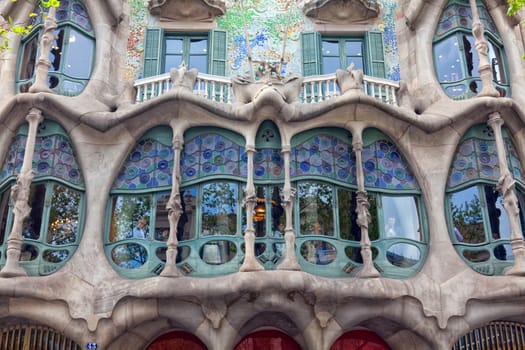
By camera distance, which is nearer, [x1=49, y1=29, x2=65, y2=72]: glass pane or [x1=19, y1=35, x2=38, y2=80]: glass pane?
[x1=49, y1=29, x2=65, y2=72]: glass pane

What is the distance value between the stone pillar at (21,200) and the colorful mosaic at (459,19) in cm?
949

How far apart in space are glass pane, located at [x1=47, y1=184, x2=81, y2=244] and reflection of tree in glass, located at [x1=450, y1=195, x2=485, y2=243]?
7990 mm

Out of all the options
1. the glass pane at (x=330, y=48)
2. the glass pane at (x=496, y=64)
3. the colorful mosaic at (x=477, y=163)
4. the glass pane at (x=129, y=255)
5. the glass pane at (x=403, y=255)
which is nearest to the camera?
the glass pane at (x=129, y=255)

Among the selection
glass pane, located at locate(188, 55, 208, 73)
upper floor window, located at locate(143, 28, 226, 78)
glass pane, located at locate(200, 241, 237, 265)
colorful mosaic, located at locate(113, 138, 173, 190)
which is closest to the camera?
glass pane, located at locate(200, 241, 237, 265)

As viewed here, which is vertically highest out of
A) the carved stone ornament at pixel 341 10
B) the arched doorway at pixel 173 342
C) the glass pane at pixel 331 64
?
the carved stone ornament at pixel 341 10

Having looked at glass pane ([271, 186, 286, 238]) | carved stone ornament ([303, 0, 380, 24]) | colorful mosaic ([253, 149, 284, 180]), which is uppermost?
carved stone ornament ([303, 0, 380, 24])

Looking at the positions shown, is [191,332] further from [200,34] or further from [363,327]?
[200,34]

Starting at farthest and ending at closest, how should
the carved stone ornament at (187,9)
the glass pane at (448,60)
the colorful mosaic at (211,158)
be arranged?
the carved stone ornament at (187,9), the glass pane at (448,60), the colorful mosaic at (211,158)

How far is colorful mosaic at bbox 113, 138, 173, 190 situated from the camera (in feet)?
43.1

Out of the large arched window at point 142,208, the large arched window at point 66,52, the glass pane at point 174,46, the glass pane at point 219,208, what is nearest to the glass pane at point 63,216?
the large arched window at point 142,208

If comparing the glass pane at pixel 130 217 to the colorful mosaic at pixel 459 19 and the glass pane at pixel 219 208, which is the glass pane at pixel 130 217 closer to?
the glass pane at pixel 219 208

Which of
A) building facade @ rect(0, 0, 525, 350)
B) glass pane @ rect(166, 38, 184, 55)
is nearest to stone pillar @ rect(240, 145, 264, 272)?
building facade @ rect(0, 0, 525, 350)

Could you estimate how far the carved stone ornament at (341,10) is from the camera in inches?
605

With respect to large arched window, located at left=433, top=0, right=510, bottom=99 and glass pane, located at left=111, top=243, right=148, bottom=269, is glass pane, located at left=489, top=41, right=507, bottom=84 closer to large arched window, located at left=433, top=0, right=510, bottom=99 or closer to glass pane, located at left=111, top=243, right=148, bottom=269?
large arched window, located at left=433, top=0, right=510, bottom=99
